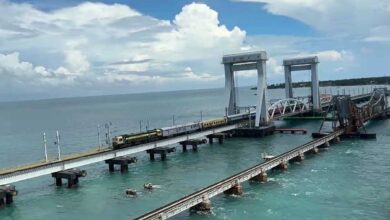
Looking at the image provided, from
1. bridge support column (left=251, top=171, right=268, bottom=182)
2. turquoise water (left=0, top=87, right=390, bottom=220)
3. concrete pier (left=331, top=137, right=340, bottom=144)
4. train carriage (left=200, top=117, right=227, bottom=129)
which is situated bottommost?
turquoise water (left=0, top=87, right=390, bottom=220)

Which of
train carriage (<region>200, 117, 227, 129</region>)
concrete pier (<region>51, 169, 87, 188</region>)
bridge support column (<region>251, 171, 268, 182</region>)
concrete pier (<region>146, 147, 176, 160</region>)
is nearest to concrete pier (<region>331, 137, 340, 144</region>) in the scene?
train carriage (<region>200, 117, 227, 129</region>)

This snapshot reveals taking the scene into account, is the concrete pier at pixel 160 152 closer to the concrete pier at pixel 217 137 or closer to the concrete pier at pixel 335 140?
the concrete pier at pixel 217 137

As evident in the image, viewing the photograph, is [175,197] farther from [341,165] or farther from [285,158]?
[341,165]

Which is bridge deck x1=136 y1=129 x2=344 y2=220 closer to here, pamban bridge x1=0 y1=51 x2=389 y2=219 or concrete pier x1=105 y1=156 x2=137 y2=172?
pamban bridge x1=0 y1=51 x2=389 y2=219

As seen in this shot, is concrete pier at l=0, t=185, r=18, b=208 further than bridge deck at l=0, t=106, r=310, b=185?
No

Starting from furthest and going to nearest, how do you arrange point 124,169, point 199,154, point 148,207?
point 199,154 → point 124,169 → point 148,207

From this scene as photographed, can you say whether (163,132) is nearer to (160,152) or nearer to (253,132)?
(160,152)

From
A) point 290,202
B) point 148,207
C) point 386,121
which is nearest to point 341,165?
point 290,202

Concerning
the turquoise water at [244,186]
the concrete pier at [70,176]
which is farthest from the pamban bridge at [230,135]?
the turquoise water at [244,186]

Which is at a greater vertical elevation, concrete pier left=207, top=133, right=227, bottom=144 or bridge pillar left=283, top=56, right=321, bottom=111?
bridge pillar left=283, top=56, right=321, bottom=111
